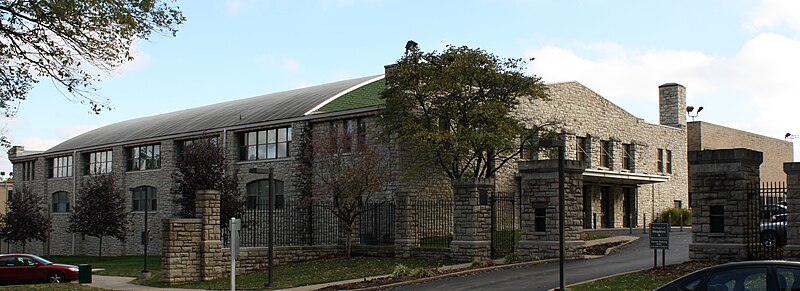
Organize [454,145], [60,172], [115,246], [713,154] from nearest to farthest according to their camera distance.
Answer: [713,154]
[454,145]
[115,246]
[60,172]

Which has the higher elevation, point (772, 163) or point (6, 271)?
point (772, 163)

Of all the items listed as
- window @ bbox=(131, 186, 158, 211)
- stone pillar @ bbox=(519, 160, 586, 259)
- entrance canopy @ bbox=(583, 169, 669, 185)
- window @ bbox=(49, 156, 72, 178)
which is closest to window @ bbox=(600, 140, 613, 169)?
entrance canopy @ bbox=(583, 169, 669, 185)

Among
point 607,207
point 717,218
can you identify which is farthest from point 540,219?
point 607,207

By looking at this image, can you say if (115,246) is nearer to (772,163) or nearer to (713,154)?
(713,154)

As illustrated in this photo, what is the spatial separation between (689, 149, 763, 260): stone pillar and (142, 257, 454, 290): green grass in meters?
8.80

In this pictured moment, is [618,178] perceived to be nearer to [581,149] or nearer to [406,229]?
[581,149]

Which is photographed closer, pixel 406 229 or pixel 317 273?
pixel 317 273

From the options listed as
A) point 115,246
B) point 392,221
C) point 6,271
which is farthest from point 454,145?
point 115,246

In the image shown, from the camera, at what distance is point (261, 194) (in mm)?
42812

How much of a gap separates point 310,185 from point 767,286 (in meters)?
29.6

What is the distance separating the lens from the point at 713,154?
21.4 m

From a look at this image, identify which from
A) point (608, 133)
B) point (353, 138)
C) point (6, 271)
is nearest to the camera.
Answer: point (6, 271)

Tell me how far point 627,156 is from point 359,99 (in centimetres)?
1768

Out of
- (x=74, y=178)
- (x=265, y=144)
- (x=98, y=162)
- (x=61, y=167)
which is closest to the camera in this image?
(x=265, y=144)
